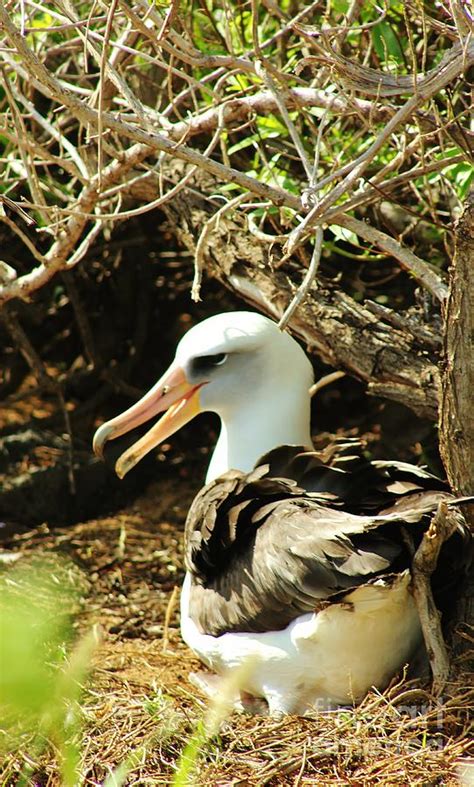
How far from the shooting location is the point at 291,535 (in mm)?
2789

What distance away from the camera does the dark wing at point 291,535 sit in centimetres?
264

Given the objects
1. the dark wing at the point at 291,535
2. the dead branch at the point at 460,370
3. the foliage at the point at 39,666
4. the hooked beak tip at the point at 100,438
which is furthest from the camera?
the hooked beak tip at the point at 100,438

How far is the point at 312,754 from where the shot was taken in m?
2.62

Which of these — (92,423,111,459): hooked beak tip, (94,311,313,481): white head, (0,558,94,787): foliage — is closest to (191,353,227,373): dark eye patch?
(94,311,313,481): white head

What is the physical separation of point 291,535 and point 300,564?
0.30 feet

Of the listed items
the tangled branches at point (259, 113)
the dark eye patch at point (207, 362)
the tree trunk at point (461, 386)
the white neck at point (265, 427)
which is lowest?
the white neck at point (265, 427)

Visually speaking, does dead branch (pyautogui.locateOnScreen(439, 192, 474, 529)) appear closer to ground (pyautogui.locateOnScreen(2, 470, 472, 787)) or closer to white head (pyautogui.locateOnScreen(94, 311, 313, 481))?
ground (pyautogui.locateOnScreen(2, 470, 472, 787))

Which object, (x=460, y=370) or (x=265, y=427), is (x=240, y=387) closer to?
(x=265, y=427)

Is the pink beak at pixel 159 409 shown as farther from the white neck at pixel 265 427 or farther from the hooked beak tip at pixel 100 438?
the white neck at pixel 265 427

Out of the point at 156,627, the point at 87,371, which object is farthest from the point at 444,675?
the point at 87,371

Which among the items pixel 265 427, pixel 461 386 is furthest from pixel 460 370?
pixel 265 427

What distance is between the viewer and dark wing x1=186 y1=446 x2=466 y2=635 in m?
2.64

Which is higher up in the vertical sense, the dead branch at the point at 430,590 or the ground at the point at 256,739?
the dead branch at the point at 430,590

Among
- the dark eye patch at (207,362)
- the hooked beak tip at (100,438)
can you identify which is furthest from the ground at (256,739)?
the dark eye patch at (207,362)
